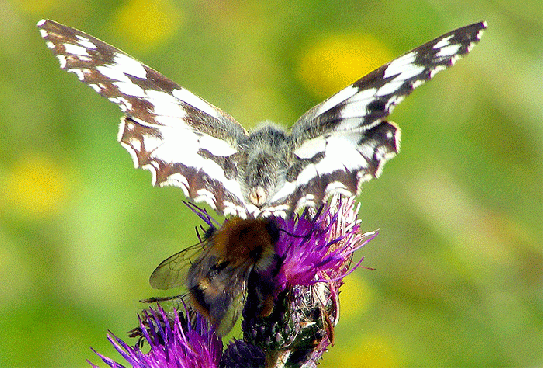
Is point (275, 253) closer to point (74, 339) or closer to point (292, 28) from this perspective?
point (74, 339)

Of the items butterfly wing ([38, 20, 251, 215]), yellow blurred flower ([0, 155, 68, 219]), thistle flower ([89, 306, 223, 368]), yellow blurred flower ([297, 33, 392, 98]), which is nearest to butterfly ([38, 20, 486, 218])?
butterfly wing ([38, 20, 251, 215])

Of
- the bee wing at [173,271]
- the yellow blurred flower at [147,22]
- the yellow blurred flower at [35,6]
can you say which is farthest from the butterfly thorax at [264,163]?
the yellow blurred flower at [35,6]

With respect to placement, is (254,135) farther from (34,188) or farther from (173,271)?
(34,188)

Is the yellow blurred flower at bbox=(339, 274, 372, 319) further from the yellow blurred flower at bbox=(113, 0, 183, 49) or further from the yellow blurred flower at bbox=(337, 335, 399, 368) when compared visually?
the yellow blurred flower at bbox=(113, 0, 183, 49)

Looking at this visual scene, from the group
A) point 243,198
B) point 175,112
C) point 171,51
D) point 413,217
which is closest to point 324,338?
point 243,198

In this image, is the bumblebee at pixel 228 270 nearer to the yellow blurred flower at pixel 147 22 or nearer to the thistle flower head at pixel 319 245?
the thistle flower head at pixel 319 245
